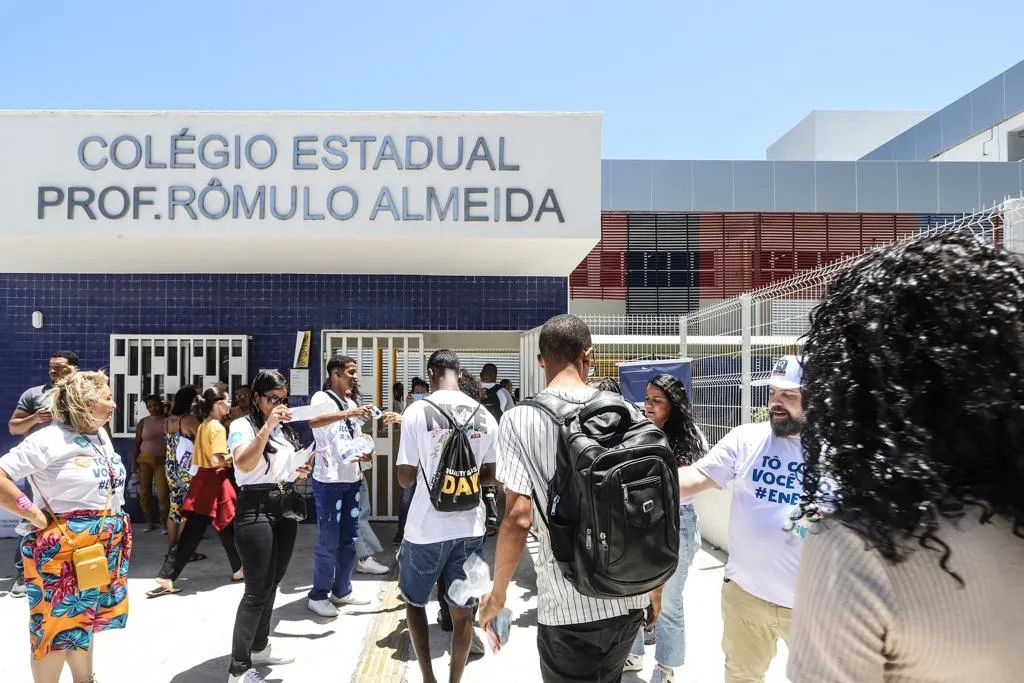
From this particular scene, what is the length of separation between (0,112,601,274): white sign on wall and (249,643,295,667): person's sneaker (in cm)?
346

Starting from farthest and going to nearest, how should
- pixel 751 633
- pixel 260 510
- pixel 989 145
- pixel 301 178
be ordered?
pixel 989 145 < pixel 301 178 < pixel 260 510 < pixel 751 633

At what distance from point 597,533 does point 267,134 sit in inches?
207

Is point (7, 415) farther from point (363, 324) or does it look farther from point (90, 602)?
point (90, 602)

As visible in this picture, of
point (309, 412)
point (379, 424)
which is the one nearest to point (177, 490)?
point (379, 424)

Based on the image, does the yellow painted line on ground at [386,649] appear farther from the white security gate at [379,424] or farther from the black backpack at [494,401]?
the white security gate at [379,424]

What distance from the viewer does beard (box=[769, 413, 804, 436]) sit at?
8.39 feet

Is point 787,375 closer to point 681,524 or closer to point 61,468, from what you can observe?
point 681,524

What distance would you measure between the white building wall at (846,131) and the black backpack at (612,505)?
80.2 feet

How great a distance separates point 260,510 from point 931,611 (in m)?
3.28

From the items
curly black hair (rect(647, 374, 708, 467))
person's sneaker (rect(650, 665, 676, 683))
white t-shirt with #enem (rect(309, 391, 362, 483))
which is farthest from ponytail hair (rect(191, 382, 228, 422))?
person's sneaker (rect(650, 665, 676, 683))

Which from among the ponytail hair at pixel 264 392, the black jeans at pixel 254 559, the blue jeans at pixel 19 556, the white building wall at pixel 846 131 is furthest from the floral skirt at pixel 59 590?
the white building wall at pixel 846 131

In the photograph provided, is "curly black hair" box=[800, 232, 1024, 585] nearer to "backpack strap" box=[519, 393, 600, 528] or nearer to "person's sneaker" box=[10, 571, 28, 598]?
"backpack strap" box=[519, 393, 600, 528]

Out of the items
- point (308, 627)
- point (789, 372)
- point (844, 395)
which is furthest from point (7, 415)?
point (844, 395)

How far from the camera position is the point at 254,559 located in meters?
3.42
